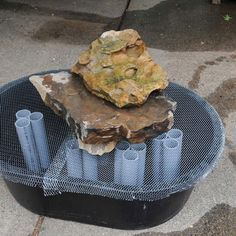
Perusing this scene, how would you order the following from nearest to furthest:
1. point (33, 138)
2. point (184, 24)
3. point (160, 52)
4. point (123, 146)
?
point (123, 146)
point (33, 138)
point (160, 52)
point (184, 24)

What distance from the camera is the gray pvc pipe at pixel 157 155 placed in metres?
1.98

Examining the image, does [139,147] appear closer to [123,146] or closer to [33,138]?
[123,146]

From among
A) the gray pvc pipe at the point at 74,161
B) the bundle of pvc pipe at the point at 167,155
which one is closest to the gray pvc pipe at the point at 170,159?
the bundle of pvc pipe at the point at 167,155

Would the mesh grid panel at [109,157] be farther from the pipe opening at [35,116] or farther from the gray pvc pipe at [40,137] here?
the pipe opening at [35,116]

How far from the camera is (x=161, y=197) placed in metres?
1.83

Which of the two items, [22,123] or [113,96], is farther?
[22,123]

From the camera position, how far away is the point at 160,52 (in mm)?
3369

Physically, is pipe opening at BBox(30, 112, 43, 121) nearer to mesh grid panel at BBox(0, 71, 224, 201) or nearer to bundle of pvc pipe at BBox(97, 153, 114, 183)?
mesh grid panel at BBox(0, 71, 224, 201)

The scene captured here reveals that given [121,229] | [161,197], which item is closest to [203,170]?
[161,197]

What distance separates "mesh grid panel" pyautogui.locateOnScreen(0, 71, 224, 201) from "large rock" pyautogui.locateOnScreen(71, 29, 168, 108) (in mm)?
269

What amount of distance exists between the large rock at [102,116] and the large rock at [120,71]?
45 millimetres

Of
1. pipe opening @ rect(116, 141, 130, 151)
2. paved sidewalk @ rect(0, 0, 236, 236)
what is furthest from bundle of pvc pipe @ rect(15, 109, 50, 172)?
pipe opening @ rect(116, 141, 130, 151)

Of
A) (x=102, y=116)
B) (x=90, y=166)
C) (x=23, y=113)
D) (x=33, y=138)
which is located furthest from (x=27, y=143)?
(x=102, y=116)

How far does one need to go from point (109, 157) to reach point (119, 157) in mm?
87
